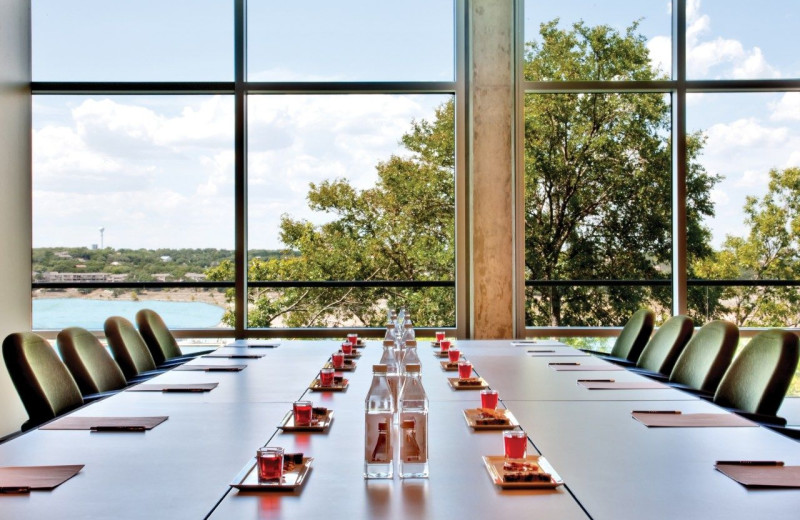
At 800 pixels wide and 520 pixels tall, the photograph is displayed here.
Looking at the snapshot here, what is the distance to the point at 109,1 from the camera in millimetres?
6477

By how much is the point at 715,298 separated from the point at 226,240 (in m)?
4.16

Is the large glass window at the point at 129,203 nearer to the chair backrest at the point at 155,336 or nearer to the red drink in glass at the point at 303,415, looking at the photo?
the chair backrest at the point at 155,336

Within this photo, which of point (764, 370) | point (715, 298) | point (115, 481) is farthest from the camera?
point (715, 298)

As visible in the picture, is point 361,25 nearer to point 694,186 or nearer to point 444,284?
point 444,284

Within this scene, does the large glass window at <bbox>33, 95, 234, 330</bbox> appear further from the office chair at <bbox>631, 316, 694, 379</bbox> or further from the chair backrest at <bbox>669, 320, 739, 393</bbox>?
the chair backrest at <bbox>669, 320, 739, 393</bbox>

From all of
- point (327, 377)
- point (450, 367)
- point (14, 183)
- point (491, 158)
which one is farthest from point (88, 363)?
point (491, 158)

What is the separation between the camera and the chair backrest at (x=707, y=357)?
3.81 meters

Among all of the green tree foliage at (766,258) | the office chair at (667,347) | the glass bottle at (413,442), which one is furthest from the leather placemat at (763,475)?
the green tree foliage at (766,258)

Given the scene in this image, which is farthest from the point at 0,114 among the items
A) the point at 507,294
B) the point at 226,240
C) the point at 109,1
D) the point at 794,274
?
the point at 794,274

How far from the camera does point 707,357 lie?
12.8 feet

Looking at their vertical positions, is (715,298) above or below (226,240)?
below

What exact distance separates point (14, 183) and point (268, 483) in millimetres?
5324

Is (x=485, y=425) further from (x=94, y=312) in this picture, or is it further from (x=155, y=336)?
(x=94, y=312)

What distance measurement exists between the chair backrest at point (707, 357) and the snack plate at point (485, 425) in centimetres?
172
